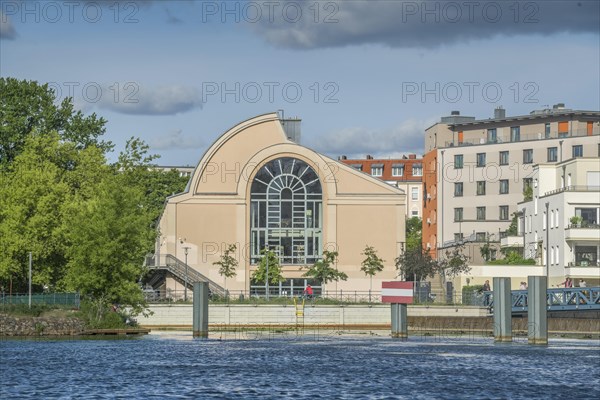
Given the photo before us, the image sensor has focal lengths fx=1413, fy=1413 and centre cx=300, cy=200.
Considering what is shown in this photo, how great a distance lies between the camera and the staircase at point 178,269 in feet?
368

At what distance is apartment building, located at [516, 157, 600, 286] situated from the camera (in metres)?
106

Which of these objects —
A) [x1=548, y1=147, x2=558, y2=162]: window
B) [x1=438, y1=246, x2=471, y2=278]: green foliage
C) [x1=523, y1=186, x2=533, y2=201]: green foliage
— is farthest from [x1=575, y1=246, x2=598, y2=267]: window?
[x1=548, y1=147, x2=558, y2=162]: window

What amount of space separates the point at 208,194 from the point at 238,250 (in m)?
5.33

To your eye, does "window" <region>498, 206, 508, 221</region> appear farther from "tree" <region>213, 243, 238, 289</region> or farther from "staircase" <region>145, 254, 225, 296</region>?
"staircase" <region>145, 254, 225, 296</region>

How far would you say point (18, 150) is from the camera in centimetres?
10450

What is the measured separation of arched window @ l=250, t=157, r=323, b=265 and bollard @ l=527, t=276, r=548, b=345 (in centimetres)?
4377

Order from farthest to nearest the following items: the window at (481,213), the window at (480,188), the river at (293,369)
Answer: the window at (481,213), the window at (480,188), the river at (293,369)

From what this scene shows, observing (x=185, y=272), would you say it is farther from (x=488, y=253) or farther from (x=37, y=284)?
(x=488, y=253)

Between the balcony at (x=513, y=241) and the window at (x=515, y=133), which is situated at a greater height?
the window at (x=515, y=133)

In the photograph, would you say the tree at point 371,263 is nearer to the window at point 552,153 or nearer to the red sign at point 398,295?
the window at point 552,153

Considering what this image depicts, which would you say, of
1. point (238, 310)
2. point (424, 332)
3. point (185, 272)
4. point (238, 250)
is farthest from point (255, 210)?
point (424, 332)

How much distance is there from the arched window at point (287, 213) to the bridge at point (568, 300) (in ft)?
108

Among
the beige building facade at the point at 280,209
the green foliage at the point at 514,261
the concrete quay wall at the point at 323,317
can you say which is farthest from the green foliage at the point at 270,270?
the green foliage at the point at 514,261

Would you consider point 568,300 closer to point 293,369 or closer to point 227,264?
point 293,369
